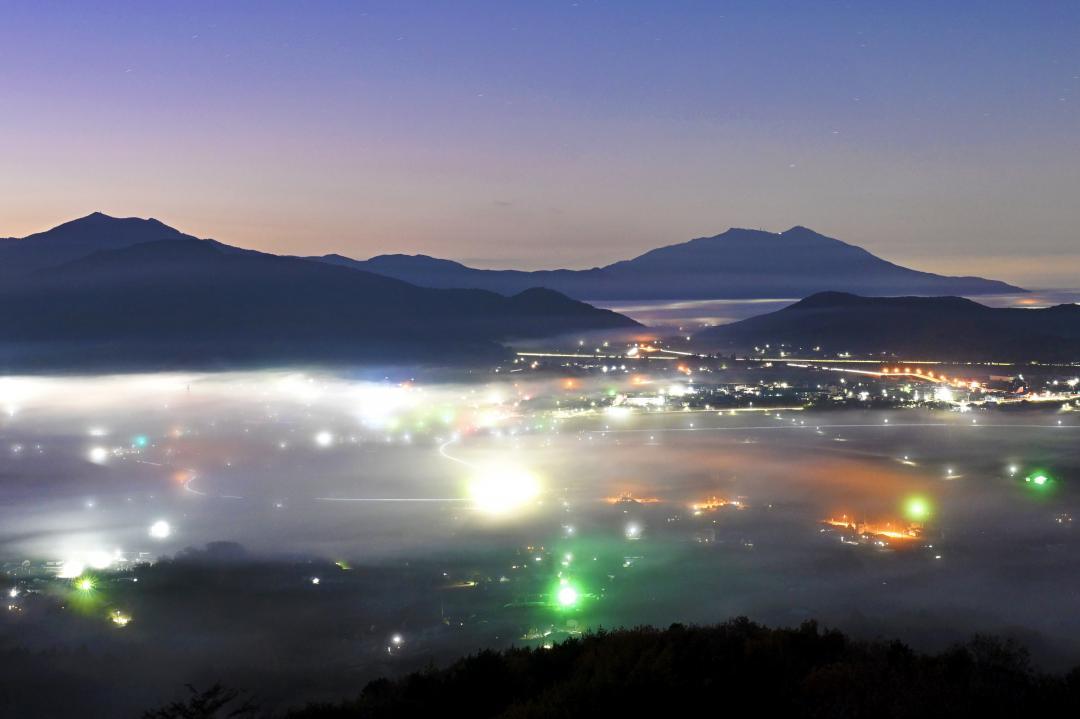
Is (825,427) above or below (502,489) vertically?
above

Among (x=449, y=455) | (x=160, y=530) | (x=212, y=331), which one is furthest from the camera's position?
(x=212, y=331)

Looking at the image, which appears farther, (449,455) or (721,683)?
(449,455)

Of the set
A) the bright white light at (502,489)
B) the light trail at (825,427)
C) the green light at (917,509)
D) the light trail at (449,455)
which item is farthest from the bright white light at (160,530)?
the green light at (917,509)

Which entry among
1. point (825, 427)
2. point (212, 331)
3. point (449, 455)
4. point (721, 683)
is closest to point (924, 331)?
point (825, 427)

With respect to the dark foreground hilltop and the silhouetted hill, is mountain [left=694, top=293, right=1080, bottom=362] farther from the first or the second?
the dark foreground hilltop

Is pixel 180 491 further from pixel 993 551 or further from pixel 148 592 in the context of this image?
pixel 993 551

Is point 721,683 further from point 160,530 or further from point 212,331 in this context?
point 212,331

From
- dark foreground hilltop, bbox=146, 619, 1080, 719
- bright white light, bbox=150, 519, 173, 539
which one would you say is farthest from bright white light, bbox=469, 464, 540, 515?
dark foreground hilltop, bbox=146, 619, 1080, 719
